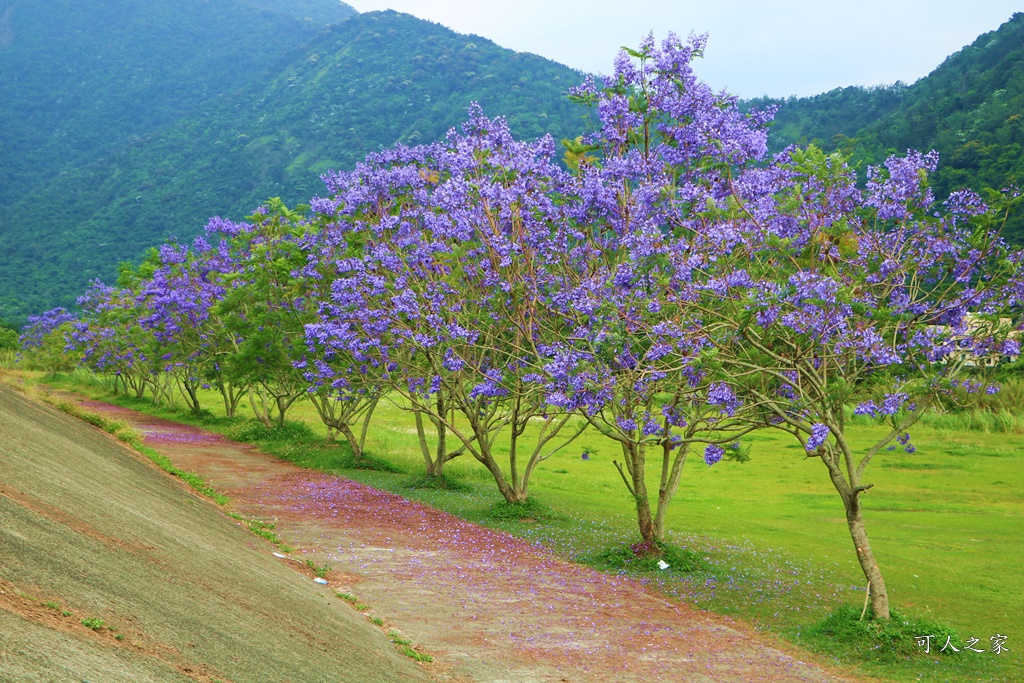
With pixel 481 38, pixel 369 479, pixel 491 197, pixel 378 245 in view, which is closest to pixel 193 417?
pixel 369 479

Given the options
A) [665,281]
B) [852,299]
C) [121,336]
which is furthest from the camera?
[121,336]

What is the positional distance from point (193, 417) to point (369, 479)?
23.1 meters

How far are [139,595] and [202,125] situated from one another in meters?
161

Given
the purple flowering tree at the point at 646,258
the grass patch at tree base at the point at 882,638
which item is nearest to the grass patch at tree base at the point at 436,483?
the purple flowering tree at the point at 646,258

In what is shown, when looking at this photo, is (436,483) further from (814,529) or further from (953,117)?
(953,117)

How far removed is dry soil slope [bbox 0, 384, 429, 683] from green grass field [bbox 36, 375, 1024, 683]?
24.6ft

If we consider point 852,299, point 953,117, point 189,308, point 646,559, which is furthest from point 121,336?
point 953,117

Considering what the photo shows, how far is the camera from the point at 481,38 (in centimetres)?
16450

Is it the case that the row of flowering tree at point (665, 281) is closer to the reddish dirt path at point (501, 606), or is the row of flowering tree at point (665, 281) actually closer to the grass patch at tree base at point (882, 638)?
the grass patch at tree base at point (882, 638)

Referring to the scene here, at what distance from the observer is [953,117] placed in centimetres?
7719

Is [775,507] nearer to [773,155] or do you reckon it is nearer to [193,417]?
[773,155]

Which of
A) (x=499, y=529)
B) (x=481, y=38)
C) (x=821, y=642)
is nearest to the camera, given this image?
(x=821, y=642)

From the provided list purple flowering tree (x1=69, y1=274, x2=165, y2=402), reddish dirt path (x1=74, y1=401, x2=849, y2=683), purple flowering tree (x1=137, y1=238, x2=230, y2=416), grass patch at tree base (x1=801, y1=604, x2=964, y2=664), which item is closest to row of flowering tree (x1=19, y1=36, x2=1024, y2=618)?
grass patch at tree base (x1=801, y1=604, x2=964, y2=664)

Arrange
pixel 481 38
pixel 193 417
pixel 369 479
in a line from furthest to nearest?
pixel 481 38, pixel 193 417, pixel 369 479
